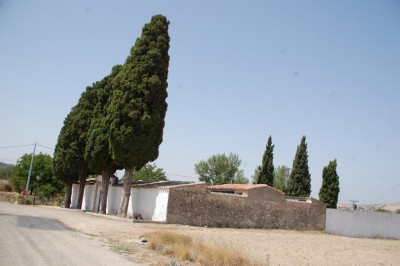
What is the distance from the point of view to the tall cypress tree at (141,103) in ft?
89.2

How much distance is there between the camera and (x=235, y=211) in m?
30.7

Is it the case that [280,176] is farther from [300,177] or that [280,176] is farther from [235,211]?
[235,211]

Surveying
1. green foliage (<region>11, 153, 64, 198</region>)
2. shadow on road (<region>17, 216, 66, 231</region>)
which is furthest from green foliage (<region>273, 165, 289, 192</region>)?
shadow on road (<region>17, 216, 66, 231</region>)

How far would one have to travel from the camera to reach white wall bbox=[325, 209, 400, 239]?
118ft

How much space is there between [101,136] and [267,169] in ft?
72.9

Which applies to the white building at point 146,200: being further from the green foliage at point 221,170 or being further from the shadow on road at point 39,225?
the green foliage at point 221,170

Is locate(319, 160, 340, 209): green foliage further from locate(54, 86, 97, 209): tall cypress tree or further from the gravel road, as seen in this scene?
the gravel road

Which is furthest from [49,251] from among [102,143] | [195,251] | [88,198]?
[88,198]

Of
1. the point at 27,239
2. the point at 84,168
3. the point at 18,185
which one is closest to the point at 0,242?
the point at 27,239

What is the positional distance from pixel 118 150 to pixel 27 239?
15665 mm

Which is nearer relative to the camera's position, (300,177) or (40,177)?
(300,177)

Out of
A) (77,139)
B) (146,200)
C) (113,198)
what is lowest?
(113,198)

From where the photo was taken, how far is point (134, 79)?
2767 cm

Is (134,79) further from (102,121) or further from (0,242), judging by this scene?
(0,242)
